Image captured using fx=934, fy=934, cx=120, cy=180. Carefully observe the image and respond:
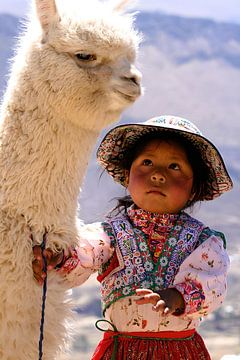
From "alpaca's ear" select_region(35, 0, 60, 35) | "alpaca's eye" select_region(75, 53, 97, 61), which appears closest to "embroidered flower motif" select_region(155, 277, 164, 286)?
"alpaca's eye" select_region(75, 53, 97, 61)

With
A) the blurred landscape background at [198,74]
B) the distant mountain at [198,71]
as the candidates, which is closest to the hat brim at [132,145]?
the blurred landscape background at [198,74]

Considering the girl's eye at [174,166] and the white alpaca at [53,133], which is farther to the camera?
the girl's eye at [174,166]

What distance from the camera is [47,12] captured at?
9.89 ft

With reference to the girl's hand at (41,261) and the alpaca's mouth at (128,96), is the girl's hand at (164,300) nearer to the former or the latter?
the girl's hand at (41,261)

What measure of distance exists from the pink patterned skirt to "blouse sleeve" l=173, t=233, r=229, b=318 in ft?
0.52

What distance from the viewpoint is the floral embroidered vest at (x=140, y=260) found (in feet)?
9.93

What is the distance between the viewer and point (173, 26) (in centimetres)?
8869

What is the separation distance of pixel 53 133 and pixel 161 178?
1.26 feet

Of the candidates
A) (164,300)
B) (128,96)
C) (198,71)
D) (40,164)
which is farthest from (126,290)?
(198,71)

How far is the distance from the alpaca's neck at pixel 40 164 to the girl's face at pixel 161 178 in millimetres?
220

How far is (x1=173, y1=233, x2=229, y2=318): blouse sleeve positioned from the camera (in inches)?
113

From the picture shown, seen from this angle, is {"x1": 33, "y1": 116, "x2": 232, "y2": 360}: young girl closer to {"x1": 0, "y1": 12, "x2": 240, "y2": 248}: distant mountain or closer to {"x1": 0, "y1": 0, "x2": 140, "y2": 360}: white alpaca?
{"x1": 0, "y1": 0, "x2": 140, "y2": 360}: white alpaca

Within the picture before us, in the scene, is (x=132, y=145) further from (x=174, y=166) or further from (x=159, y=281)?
(x=159, y=281)

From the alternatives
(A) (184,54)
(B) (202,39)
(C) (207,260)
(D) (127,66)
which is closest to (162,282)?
(C) (207,260)
